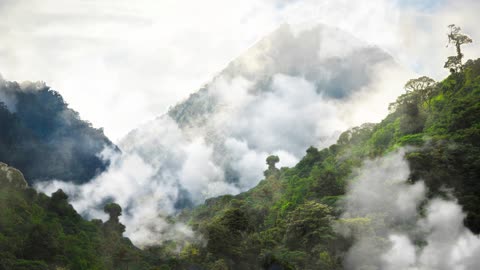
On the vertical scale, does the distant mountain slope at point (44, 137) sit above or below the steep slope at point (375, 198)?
above

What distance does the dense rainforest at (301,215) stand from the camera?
5712 centimetres

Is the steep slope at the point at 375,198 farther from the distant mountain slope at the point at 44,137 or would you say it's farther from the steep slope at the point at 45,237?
the distant mountain slope at the point at 44,137

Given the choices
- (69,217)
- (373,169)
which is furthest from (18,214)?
(373,169)

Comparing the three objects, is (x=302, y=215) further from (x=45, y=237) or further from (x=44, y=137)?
(x=44, y=137)

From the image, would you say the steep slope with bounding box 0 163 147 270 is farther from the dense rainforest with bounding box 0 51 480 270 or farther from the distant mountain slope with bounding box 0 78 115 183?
the distant mountain slope with bounding box 0 78 115 183

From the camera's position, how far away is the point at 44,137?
128625 mm

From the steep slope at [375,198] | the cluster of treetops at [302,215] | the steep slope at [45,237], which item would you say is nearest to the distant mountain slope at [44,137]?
the cluster of treetops at [302,215]

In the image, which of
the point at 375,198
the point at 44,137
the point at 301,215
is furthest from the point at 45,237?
the point at 44,137

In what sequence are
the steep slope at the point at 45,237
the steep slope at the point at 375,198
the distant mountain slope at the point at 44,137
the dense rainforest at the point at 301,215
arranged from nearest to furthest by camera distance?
the steep slope at the point at 45,237, the dense rainforest at the point at 301,215, the steep slope at the point at 375,198, the distant mountain slope at the point at 44,137

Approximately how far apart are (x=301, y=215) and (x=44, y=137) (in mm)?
86480

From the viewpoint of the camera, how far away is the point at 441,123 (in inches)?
3226

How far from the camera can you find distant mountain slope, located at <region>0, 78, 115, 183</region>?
110438mm

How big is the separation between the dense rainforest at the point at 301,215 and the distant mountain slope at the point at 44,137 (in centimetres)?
2979

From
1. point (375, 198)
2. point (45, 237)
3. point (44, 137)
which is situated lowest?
point (45, 237)
